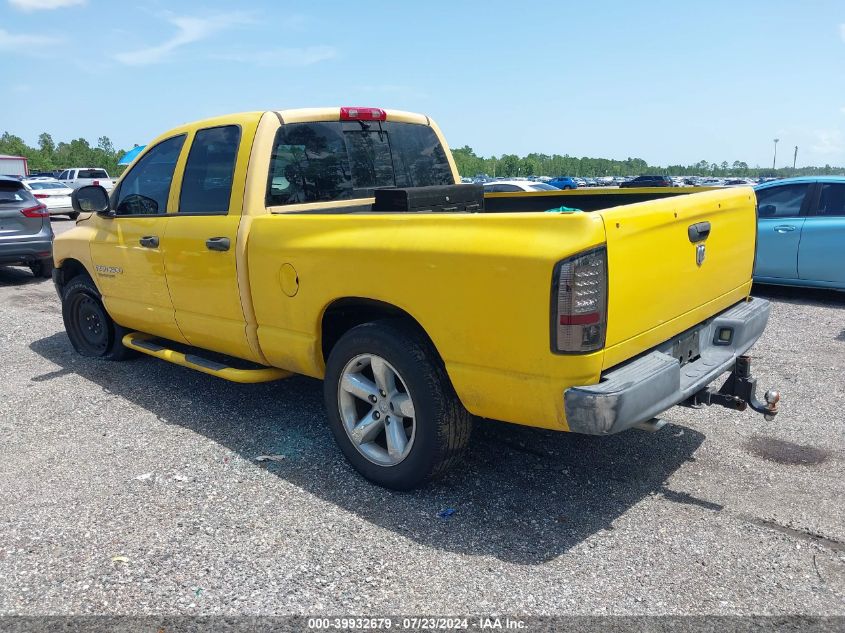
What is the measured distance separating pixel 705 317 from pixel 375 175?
93.5 inches

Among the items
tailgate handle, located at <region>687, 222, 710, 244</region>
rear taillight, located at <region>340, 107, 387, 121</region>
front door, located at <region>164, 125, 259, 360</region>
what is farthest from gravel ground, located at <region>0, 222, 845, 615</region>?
rear taillight, located at <region>340, 107, 387, 121</region>

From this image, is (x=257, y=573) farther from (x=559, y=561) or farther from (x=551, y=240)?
(x=551, y=240)

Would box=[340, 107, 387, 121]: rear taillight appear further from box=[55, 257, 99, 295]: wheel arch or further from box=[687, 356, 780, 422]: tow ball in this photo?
box=[55, 257, 99, 295]: wheel arch

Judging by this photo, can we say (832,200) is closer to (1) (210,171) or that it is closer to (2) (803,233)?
(2) (803,233)

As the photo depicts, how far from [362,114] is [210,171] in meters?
1.09

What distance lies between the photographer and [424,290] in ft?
10.2

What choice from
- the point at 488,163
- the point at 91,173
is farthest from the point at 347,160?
the point at 488,163

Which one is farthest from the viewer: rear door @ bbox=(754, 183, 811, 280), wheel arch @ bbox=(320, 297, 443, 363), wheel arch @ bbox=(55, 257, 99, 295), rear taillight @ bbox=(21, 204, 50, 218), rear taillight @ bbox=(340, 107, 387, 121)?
rear taillight @ bbox=(21, 204, 50, 218)

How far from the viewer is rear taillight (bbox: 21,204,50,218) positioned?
1041cm

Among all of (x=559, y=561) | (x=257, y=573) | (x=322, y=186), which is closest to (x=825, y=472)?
(x=559, y=561)

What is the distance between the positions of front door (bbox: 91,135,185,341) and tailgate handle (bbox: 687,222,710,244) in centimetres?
339

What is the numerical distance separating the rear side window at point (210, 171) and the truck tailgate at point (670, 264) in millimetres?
2525

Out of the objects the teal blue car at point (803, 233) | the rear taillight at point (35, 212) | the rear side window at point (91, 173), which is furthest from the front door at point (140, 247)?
the rear side window at point (91, 173)

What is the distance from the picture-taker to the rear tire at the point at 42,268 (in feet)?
36.6
